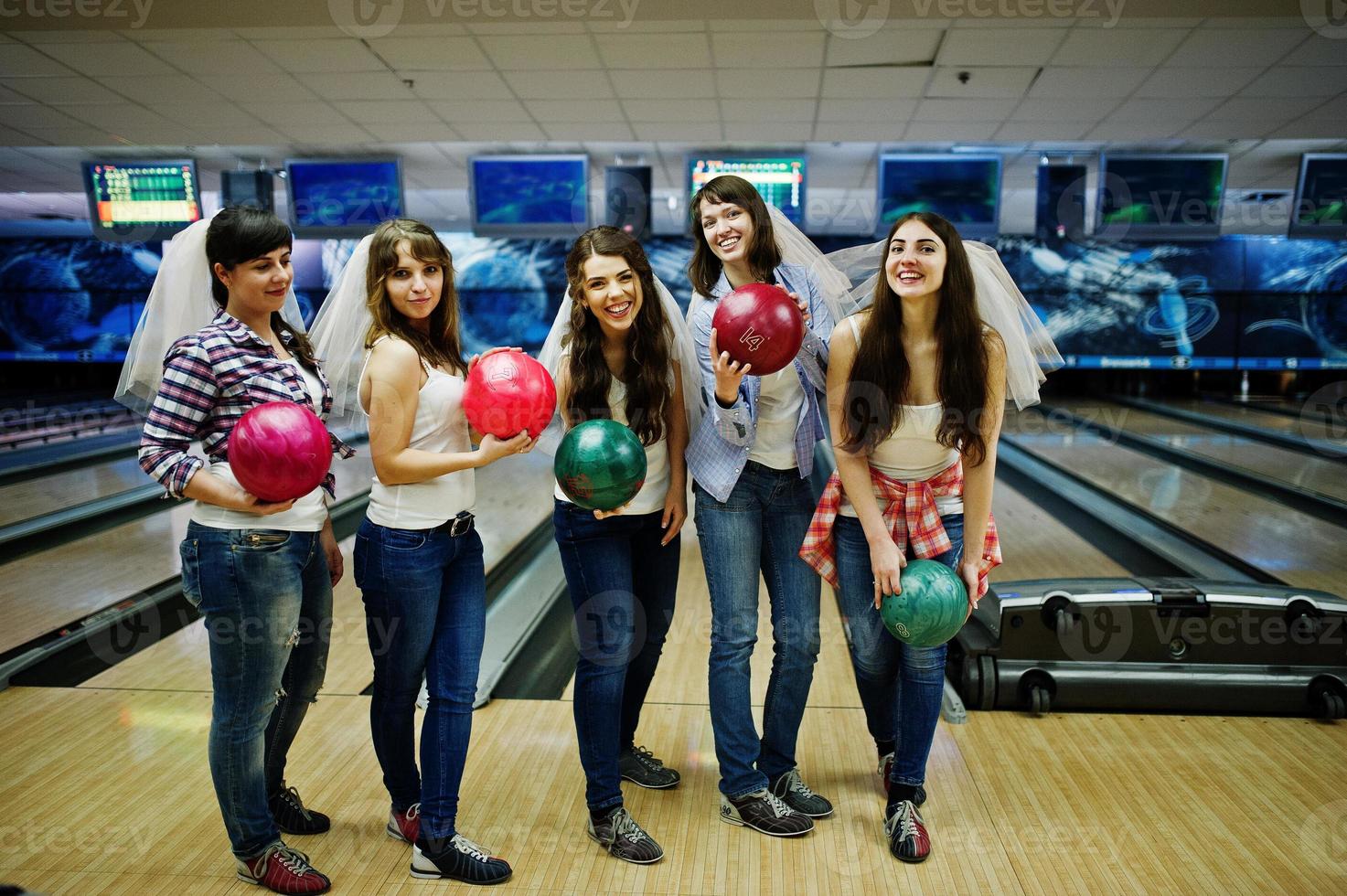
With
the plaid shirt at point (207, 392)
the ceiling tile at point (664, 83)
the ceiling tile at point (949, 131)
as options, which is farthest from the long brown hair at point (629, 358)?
the ceiling tile at point (949, 131)

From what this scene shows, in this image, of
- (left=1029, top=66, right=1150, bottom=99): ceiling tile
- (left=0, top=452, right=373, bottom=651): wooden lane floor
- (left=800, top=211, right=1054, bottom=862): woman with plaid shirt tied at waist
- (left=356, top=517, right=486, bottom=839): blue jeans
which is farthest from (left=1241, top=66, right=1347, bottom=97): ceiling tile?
(left=0, top=452, right=373, bottom=651): wooden lane floor

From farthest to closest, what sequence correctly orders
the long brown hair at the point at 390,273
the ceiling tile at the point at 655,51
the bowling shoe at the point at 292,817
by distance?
the ceiling tile at the point at 655,51, the bowling shoe at the point at 292,817, the long brown hair at the point at 390,273

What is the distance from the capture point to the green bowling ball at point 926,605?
1.62 m

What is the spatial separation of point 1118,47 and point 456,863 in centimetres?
405

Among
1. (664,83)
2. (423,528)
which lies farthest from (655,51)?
(423,528)

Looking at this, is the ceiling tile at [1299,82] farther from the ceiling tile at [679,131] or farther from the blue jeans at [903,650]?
the blue jeans at [903,650]

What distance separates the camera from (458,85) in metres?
4.52

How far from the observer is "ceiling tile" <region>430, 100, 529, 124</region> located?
484 cm

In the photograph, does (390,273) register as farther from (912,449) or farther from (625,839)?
(625,839)

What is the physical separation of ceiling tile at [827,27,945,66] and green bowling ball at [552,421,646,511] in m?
2.83

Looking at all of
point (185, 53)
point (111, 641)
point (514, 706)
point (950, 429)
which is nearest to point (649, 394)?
point (950, 429)

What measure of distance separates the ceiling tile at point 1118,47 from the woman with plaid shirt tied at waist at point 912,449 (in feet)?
8.61

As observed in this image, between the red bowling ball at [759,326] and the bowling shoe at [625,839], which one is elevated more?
the red bowling ball at [759,326]

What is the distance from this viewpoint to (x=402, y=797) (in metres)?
1.75
